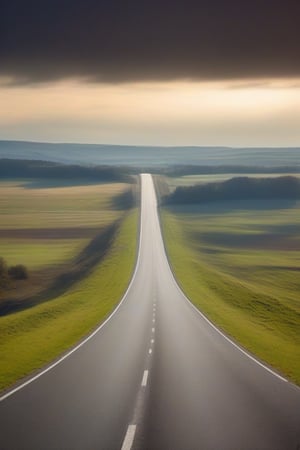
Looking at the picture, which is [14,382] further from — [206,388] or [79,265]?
[79,265]

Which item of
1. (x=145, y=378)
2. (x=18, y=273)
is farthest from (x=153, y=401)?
(x=18, y=273)

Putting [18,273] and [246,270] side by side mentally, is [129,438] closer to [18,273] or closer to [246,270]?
[18,273]

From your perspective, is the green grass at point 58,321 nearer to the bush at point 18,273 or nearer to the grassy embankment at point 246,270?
the grassy embankment at point 246,270

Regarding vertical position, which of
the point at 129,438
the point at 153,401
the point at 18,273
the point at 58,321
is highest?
the point at 129,438

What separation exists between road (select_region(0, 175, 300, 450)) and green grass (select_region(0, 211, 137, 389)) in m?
1.80

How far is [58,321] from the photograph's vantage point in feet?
155

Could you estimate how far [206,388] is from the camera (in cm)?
2281

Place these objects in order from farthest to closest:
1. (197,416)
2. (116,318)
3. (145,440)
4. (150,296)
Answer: (150,296), (116,318), (197,416), (145,440)

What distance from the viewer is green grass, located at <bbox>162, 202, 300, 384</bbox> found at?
138ft


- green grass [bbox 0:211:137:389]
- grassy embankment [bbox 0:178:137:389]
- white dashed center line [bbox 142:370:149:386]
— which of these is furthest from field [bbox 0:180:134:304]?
white dashed center line [bbox 142:370:149:386]

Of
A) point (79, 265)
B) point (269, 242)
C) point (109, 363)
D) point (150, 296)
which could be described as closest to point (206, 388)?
point (109, 363)

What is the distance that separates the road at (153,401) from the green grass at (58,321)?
1795 millimetres

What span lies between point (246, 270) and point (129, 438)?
255 feet

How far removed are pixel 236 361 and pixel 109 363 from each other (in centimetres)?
648
